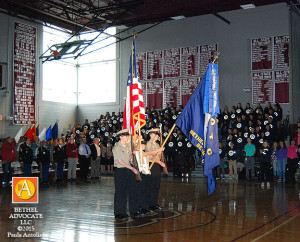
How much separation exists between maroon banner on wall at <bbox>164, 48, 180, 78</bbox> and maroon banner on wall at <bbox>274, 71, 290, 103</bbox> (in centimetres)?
584

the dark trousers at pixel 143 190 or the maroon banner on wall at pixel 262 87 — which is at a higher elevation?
the maroon banner on wall at pixel 262 87

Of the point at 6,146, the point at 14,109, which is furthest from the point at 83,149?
the point at 14,109

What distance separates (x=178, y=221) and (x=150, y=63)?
18.8 metres

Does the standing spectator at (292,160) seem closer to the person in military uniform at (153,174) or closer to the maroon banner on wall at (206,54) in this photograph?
the maroon banner on wall at (206,54)

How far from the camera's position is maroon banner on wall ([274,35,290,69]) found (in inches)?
827

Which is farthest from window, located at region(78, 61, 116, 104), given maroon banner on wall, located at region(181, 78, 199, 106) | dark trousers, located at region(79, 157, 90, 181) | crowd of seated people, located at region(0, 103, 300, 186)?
dark trousers, located at region(79, 157, 90, 181)

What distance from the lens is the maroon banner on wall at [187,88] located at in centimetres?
2368

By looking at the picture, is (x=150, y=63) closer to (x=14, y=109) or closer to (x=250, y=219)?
(x=14, y=109)

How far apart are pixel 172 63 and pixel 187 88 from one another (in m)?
1.87

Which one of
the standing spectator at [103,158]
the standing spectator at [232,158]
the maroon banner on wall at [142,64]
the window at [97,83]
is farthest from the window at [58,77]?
the standing spectator at [232,158]

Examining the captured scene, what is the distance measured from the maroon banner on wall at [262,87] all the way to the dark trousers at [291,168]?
5.73 metres

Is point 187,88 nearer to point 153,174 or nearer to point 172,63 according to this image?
point 172,63

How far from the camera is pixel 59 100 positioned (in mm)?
26594

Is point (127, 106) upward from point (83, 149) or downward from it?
upward
